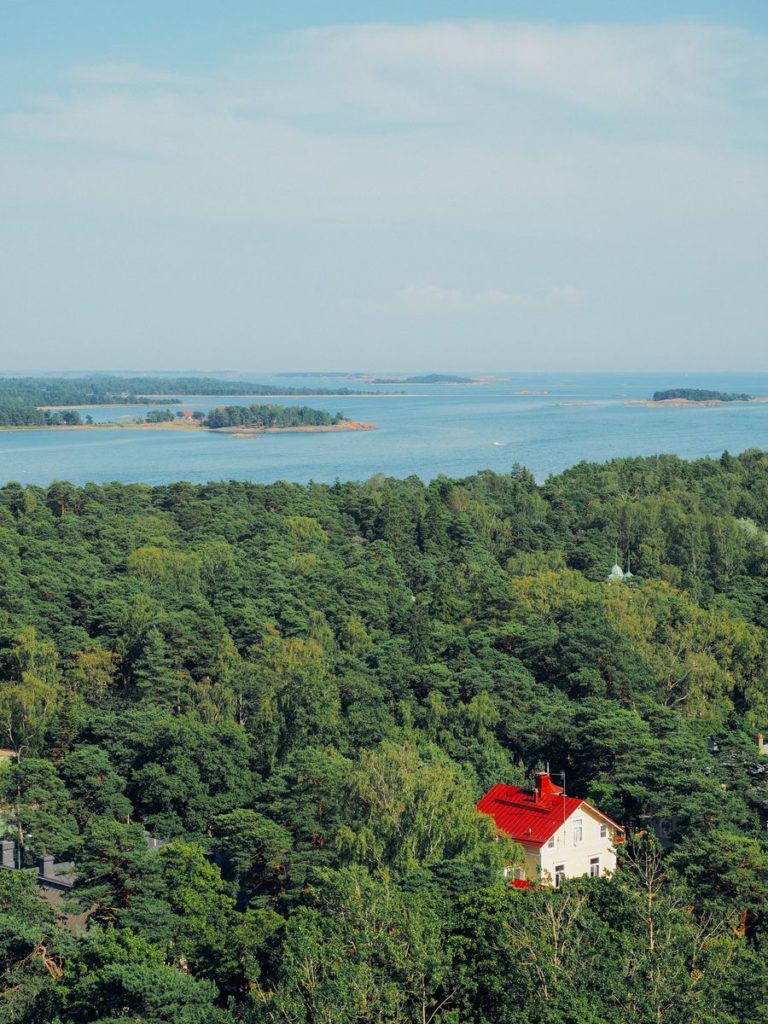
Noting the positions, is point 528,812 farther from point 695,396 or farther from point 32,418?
point 695,396

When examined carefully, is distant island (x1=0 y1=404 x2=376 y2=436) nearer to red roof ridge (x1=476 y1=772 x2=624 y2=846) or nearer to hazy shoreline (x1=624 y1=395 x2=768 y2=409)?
hazy shoreline (x1=624 y1=395 x2=768 y2=409)

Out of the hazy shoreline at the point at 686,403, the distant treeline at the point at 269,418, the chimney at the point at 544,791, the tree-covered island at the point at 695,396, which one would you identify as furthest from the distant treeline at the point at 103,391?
the chimney at the point at 544,791

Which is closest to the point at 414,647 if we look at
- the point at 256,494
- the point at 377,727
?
the point at 377,727

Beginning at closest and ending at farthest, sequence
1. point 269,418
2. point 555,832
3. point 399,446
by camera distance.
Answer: point 555,832, point 399,446, point 269,418

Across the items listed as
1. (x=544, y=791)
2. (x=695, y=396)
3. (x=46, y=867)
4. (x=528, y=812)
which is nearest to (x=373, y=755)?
(x=528, y=812)

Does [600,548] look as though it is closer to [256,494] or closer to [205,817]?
[256,494]

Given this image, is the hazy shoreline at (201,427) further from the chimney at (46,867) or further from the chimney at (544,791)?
the chimney at (544,791)
